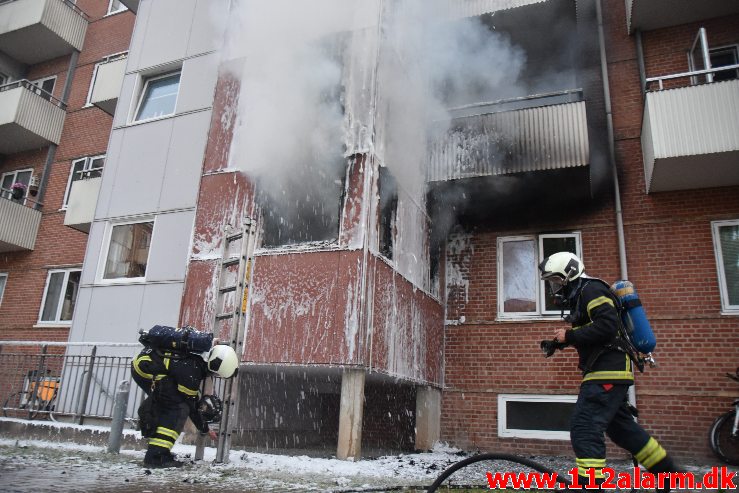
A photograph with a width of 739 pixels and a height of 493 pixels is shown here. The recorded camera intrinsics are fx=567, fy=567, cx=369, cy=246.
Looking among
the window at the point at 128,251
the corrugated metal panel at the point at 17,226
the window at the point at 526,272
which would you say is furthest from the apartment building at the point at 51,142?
the window at the point at 526,272

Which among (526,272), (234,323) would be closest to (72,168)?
(234,323)

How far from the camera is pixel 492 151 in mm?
8734

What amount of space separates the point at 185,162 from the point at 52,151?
7748mm

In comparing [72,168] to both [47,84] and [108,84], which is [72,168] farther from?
[47,84]

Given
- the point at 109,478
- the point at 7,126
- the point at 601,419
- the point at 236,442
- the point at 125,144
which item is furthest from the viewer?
the point at 7,126

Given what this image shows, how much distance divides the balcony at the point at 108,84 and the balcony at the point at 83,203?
2.35 metres

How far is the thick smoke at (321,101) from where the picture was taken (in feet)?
25.0

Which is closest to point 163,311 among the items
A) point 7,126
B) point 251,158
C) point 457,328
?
point 251,158

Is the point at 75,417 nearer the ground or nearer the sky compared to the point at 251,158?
nearer the ground

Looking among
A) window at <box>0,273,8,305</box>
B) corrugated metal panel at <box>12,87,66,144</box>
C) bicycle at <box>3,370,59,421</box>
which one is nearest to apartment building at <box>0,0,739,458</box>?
bicycle at <box>3,370,59,421</box>

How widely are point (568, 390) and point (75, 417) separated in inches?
282

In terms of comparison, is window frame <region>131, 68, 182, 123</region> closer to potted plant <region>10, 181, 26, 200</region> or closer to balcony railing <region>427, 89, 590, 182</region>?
balcony railing <region>427, 89, 590, 182</region>

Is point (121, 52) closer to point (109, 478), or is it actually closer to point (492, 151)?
point (492, 151)

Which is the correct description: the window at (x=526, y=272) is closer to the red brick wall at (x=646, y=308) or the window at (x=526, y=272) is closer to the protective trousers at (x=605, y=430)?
the red brick wall at (x=646, y=308)
